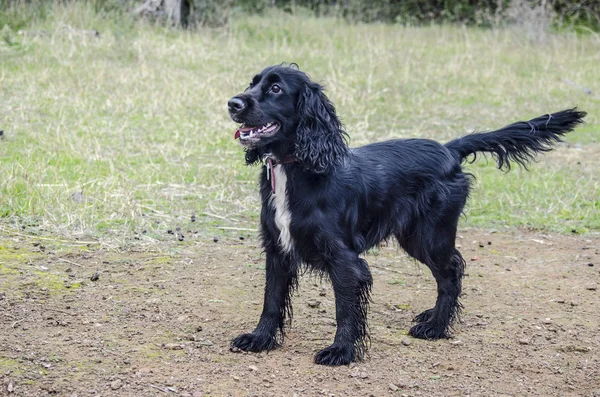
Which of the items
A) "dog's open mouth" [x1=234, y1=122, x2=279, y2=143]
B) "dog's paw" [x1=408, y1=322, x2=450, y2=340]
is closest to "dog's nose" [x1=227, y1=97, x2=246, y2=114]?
"dog's open mouth" [x1=234, y1=122, x2=279, y2=143]

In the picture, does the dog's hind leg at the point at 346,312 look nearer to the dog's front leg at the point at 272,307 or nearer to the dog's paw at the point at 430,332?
the dog's front leg at the point at 272,307

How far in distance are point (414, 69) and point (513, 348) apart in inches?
359

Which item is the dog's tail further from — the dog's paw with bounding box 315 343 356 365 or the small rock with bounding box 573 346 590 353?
the dog's paw with bounding box 315 343 356 365

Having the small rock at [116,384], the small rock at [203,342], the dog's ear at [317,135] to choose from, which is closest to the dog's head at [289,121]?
the dog's ear at [317,135]

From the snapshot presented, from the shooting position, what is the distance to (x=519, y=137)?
5332 millimetres

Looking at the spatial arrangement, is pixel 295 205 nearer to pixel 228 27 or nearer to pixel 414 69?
pixel 414 69

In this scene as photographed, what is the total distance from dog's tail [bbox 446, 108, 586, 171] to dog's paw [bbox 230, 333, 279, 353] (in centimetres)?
174

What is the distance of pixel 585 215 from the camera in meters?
7.45

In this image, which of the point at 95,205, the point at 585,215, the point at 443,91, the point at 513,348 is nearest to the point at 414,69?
the point at 443,91

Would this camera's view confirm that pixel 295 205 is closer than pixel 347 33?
Yes

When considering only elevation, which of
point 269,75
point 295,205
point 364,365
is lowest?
point 364,365

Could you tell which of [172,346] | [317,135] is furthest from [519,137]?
[172,346]

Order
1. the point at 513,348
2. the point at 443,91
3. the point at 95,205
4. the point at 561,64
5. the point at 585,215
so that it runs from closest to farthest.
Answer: the point at 513,348
the point at 95,205
the point at 585,215
the point at 443,91
the point at 561,64

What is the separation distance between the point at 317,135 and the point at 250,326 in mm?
1261
